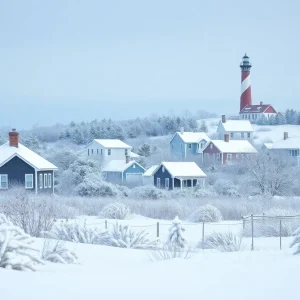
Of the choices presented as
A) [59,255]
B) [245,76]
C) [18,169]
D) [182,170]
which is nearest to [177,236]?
[59,255]

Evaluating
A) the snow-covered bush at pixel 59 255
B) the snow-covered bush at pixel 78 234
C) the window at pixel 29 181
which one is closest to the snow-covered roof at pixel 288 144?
the window at pixel 29 181

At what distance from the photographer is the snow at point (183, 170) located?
58625 millimetres

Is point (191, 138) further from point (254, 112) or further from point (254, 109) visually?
point (254, 109)

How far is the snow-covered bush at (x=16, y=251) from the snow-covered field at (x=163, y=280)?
0.73 ft

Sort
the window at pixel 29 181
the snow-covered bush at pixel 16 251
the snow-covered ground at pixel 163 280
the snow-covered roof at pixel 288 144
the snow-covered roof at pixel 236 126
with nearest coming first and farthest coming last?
the snow-covered ground at pixel 163 280 < the snow-covered bush at pixel 16 251 < the window at pixel 29 181 < the snow-covered roof at pixel 288 144 < the snow-covered roof at pixel 236 126

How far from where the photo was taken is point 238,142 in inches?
3078

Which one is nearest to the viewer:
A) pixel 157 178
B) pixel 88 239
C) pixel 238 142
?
pixel 88 239

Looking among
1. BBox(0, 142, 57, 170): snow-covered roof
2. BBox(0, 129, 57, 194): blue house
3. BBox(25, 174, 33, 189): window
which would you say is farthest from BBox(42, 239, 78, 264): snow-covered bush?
BBox(25, 174, 33, 189): window

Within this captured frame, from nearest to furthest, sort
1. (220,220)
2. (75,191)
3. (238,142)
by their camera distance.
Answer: (220,220) < (75,191) < (238,142)

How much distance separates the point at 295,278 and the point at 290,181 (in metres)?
44.4

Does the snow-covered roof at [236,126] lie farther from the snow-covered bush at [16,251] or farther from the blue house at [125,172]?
the snow-covered bush at [16,251]

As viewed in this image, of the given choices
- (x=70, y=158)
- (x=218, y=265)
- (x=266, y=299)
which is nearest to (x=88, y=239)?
(x=218, y=265)

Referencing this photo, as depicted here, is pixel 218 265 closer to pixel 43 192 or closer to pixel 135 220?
pixel 135 220

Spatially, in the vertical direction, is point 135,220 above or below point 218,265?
below
